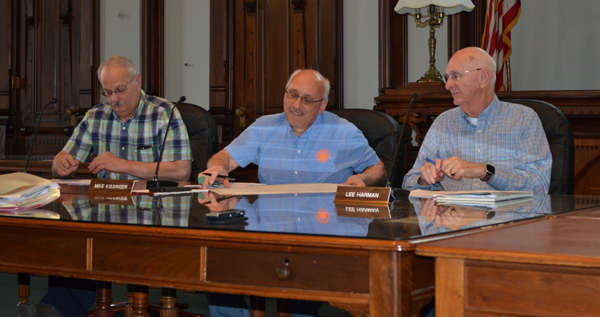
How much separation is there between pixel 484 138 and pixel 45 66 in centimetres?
483

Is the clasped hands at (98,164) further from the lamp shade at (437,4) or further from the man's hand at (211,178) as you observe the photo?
the lamp shade at (437,4)

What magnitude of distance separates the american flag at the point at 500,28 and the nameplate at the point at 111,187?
8.97 feet

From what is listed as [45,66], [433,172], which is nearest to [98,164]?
[433,172]

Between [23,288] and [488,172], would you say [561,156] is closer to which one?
[488,172]

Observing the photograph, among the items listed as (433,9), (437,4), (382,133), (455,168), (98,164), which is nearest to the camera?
(455,168)

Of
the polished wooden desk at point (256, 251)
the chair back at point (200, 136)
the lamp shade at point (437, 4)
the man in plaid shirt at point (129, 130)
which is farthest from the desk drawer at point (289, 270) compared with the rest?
the lamp shade at point (437, 4)

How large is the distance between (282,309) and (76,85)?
439cm

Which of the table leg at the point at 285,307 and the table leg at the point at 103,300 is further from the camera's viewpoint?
the table leg at the point at 103,300

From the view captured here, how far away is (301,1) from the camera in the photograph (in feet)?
A: 16.5

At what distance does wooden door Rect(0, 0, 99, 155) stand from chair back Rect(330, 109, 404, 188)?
3.92 m

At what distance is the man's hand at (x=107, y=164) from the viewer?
7.80 feet

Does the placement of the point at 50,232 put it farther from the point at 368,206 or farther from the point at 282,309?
the point at 282,309

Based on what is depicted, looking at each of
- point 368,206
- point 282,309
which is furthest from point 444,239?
point 282,309

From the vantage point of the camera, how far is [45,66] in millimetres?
5887
